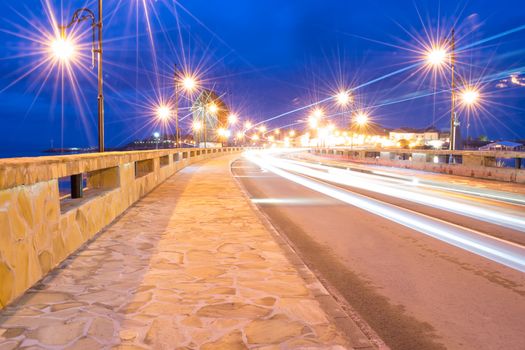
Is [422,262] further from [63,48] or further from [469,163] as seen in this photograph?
[469,163]

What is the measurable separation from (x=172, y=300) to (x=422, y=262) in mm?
3988

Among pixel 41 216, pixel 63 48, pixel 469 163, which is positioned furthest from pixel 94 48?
pixel 469 163

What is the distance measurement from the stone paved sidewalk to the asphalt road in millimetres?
737

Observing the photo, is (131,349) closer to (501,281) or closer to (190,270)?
(190,270)

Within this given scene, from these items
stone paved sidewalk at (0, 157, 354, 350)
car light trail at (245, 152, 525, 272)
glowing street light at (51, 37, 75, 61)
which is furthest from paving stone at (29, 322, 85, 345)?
glowing street light at (51, 37, 75, 61)

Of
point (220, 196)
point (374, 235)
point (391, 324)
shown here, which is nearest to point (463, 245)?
point (374, 235)

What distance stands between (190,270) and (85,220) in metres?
2.63

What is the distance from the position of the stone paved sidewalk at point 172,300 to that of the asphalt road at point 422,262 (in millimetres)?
737

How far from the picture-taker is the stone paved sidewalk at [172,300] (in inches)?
158

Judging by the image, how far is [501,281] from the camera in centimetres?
601

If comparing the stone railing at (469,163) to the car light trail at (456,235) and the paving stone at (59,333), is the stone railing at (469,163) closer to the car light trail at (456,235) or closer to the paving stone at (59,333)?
the car light trail at (456,235)

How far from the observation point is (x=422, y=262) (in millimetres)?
7066

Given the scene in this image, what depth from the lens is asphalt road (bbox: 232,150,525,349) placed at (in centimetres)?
453

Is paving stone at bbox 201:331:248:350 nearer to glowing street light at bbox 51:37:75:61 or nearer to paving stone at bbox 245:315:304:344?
paving stone at bbox 245:315:304:344
